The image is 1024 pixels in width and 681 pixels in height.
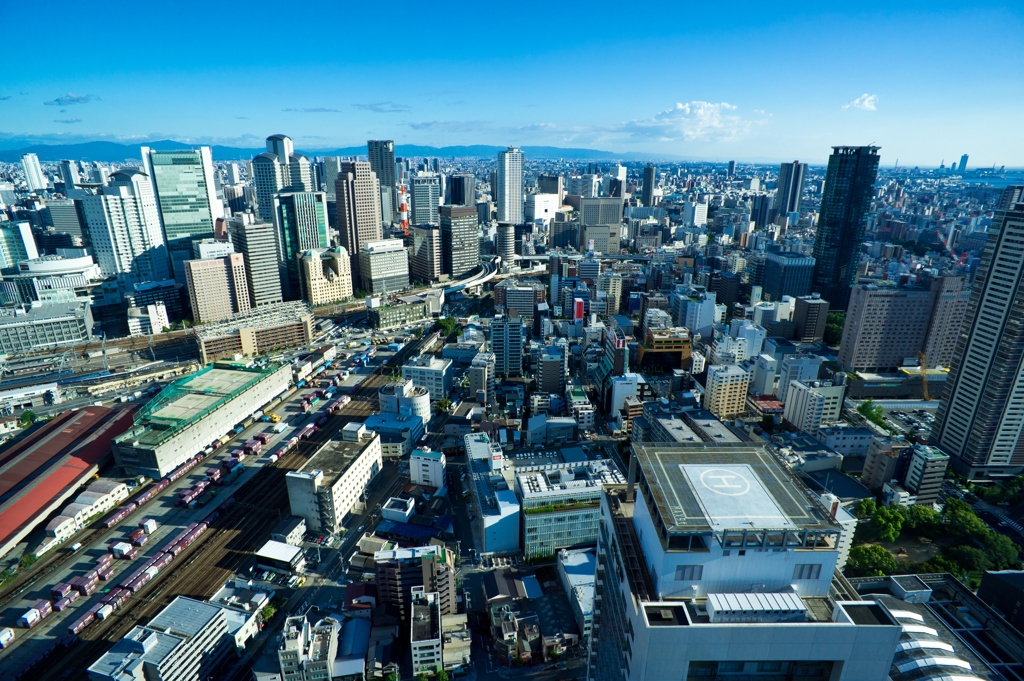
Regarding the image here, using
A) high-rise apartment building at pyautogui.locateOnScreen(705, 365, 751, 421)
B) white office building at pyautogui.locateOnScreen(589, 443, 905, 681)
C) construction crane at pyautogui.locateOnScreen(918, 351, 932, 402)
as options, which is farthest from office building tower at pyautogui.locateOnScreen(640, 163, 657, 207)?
white office building at pyautogui.locateOnScreen(589, 443, 905, 681)

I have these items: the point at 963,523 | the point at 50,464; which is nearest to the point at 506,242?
the point at 50,464

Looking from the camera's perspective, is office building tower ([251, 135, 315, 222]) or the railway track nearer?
the railway track

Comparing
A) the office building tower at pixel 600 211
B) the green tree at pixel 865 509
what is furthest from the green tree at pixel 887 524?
the office building tower at pixel 600 211

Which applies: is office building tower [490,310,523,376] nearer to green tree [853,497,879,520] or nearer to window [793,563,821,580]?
green tree [853,497,879,520]

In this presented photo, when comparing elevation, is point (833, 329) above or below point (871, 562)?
above

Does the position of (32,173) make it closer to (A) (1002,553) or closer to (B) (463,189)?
(B) (463,189)

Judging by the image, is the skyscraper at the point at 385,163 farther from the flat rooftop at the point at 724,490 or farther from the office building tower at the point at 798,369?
the flat rooftop at the point at 724,490

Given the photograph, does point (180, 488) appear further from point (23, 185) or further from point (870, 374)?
point (23, 185)
